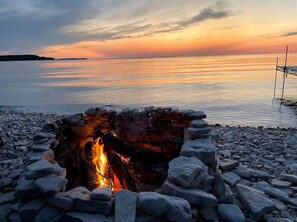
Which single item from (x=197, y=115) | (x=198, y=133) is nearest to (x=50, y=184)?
(x=198, y=133)

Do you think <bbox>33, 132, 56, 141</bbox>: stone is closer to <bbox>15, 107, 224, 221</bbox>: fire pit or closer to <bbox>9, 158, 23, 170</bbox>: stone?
<bbox>15, 107, 224, 221</bbox>: fire pit

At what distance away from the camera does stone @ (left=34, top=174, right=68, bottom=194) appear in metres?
4.10

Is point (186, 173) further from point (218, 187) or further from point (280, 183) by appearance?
point (280, 183)

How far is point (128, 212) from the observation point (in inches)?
151

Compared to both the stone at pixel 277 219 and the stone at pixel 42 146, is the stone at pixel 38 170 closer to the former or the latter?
the stone at pixel 42 146

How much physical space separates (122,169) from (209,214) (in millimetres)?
2666

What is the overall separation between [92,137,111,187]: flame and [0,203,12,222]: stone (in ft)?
6.09

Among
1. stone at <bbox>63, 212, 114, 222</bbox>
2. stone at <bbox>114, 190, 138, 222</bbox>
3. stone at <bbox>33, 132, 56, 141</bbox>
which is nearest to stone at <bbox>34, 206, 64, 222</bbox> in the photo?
stone at <bbox>63, 212, 114, 222</bbox>

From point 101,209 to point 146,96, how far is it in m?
32.5

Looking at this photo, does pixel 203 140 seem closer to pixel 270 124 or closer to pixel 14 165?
pixel 14 165

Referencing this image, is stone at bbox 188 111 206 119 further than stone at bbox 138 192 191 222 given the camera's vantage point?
Yes

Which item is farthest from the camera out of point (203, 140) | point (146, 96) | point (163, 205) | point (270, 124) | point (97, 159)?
point (146, 96)

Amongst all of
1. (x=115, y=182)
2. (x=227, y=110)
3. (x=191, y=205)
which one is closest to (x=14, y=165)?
(x=115, y=182)

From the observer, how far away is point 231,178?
6184mm
